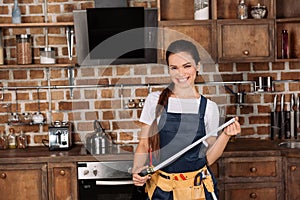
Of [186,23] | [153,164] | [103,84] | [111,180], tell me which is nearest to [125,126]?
[103,84]

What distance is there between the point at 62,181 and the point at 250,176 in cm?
124

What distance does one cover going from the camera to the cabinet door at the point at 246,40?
12.3 ft

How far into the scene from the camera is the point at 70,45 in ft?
13.1

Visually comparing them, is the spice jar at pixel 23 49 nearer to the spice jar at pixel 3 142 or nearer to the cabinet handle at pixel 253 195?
the spice jar at pixel 3 142

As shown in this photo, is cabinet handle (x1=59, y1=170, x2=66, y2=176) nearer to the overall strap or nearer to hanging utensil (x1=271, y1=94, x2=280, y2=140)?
the overall strap

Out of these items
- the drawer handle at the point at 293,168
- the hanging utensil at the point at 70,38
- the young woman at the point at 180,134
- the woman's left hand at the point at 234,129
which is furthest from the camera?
the hanging utensil at the point at 70,38

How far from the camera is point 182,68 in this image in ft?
8.95

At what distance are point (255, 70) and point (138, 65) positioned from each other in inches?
34.8

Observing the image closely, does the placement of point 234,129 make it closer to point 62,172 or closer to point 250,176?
point 250,176

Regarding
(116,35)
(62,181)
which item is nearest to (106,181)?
(62,181)

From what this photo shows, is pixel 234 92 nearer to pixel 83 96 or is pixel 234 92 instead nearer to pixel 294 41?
pixel 294 41

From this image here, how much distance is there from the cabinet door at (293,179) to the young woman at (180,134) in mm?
847

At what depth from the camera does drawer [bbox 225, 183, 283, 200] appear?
356 cm

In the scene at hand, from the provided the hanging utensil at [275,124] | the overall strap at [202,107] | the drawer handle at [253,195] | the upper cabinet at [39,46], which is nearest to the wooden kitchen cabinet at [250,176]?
the drawer handle at [253,195]
